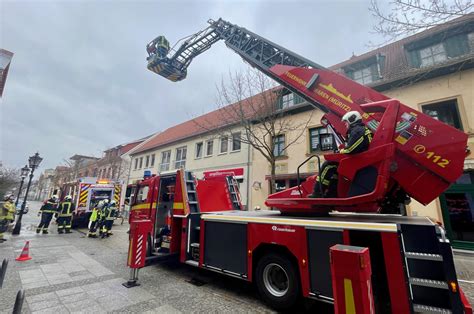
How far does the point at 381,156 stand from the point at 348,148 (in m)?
0.47

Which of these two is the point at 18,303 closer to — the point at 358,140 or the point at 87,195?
the point at 358,140

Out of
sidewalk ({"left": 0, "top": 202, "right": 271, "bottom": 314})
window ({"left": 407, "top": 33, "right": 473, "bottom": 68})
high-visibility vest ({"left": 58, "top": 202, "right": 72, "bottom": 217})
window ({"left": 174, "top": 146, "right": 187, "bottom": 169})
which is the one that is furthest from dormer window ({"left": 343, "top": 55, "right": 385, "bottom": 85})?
high-visibility vest ({"left": 58, "top": 202, "right": 72, "bottom": 217})

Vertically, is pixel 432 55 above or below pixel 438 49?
below

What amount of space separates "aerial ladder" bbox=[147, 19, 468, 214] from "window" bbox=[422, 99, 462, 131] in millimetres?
8467

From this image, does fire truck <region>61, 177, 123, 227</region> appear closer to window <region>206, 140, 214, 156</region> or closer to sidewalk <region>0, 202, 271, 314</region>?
sidewalk <region>0, 202, 271, 314</region>

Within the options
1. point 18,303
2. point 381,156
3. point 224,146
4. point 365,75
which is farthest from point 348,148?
point 224,146

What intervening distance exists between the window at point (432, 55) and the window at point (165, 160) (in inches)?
824

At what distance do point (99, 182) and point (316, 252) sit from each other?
14.9m

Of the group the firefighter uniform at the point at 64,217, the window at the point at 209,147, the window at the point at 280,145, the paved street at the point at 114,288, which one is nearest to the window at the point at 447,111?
the paved street at the point at 114,288

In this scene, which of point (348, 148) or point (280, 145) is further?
point (280, 145)

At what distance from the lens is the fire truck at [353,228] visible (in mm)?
2742

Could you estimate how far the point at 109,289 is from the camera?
15.3 feet

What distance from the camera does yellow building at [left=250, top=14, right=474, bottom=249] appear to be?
9195 mm

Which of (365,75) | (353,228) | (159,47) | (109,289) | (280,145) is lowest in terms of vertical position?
(109,289)
